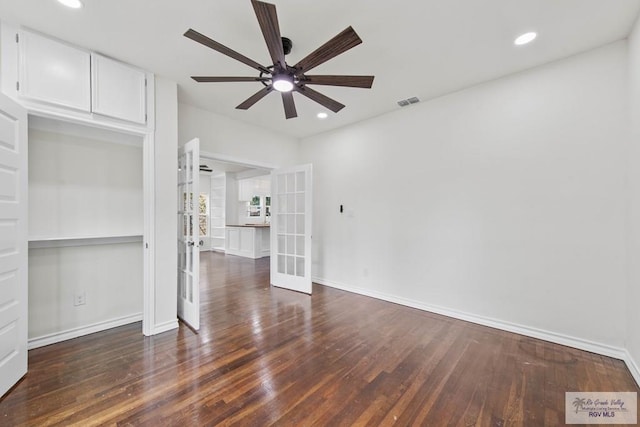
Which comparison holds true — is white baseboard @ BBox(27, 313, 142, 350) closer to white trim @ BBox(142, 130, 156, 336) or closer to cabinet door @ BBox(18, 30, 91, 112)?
white trim @ BBox(142, 130, 156, 336)

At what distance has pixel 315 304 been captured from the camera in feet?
12.5

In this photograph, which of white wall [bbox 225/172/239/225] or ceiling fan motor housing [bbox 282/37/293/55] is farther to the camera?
white wall [bbox 225/172/239/225]

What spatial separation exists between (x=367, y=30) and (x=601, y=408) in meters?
3.27

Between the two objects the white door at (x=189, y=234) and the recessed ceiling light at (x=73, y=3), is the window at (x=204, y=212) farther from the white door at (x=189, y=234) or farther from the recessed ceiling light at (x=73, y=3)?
the recessed ceiling light at (x=73, y=3)

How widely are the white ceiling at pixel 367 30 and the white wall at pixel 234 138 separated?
2.34 feet

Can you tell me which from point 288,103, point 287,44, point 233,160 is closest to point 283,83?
point 288,103

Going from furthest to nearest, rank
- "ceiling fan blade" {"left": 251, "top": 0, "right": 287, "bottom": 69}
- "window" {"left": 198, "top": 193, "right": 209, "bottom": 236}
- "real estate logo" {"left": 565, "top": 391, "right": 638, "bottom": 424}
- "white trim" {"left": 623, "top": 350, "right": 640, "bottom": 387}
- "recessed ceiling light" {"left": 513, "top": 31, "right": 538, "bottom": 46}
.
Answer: "window" {"left": 198, "top": 193, "right": 209, "bottom": 236}, "recessed ceiling light" {"left": 513, "top": 31, "right": 538, "bottom": 46}, "white trim" {"left": 623, "top": 350, "right": 640, "bottom": 387}, "real estate logo" {"left": 565, "top": 391, "right": 638, "bottom": 424}, "ceiling fan blade" {"left": 251, "top": 0, "right": 287, "bottom": 69}

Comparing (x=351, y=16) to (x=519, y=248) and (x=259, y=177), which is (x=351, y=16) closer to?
(x=519, y=248)

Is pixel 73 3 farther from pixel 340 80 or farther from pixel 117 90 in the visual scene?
pixel 340 80

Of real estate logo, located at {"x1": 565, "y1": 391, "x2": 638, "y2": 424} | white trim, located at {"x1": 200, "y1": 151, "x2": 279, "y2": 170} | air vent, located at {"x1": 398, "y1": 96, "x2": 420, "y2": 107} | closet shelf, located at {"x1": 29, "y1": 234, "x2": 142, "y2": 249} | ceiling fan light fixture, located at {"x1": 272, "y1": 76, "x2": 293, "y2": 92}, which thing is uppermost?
air vent, located at {"x1": 398, "y1": 96, "x2": 420, "y2": 107}

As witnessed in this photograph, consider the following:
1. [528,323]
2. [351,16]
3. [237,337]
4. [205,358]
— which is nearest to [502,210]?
[528,323]

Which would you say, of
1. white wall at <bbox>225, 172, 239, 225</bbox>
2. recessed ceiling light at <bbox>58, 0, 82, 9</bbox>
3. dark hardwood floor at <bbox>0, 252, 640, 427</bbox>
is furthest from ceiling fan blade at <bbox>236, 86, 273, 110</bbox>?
white wall at <bbox>225, 172, 239, 225</bbox>

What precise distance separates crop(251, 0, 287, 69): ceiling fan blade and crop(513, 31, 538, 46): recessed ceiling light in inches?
82.5

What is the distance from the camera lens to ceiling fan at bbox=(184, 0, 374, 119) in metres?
1.59
